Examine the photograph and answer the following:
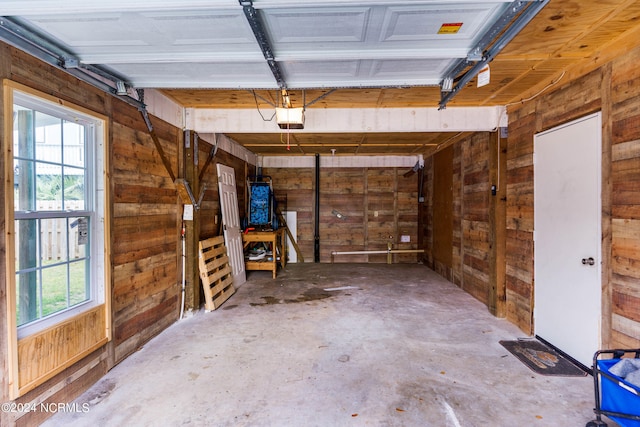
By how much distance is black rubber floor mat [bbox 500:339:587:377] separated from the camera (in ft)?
8.21

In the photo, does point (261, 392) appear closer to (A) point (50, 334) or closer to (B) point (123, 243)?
(A) point (50, 334)

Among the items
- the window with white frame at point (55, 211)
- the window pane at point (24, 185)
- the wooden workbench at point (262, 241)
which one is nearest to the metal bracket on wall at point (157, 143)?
the window with white frame at point (55, 211)

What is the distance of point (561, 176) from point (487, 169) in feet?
4.16

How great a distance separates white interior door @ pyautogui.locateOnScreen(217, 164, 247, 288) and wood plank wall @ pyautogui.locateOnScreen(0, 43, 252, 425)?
3.78 feet

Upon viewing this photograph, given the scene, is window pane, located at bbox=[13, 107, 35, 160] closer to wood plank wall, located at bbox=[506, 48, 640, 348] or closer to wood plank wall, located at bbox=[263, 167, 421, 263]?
wood plank wall, located at bbox=[506, 48, 640, 348]

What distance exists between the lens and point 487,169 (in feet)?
13.2

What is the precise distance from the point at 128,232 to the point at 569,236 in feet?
13.2

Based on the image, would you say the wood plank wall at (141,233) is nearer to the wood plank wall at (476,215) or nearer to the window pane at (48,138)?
the window pane at (48,138)

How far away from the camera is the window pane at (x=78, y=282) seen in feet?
7.41

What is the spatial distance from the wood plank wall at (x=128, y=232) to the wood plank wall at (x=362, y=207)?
3.87m

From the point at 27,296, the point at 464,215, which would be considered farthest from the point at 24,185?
the point at 464,215

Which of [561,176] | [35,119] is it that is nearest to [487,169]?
[561,176]

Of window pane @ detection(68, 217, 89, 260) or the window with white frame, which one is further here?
window pane @ detection(68, 217, 89, 260)

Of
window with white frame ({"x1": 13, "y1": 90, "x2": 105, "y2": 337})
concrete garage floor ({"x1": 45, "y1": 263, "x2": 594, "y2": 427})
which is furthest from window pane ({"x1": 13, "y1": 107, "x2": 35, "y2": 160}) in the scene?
concrete garage floor ({"x1": 45, "y1": 263, "x2": 594, "y2": 427})
